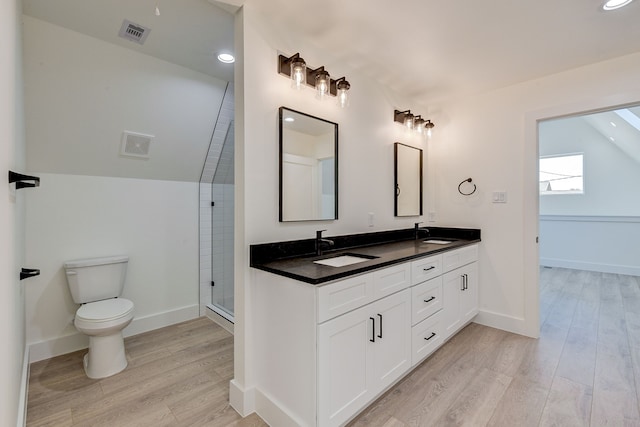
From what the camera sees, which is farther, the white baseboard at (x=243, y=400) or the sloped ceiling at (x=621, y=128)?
the sloped ceiling at (x=621, y=128)

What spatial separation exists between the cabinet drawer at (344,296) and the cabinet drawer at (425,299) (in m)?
0.50

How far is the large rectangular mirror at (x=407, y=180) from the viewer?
280 centimetres

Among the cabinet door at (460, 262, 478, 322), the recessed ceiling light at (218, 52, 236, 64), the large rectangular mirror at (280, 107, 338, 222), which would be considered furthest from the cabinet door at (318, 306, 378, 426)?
the recessed ceiling light at (218, 52, 236, 64)

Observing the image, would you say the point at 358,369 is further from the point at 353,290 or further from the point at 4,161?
the point at 4,161

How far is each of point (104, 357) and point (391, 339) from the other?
1991 millimetres

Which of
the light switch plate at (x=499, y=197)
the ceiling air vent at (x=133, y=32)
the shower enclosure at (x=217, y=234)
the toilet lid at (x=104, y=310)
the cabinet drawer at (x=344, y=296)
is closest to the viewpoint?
the cabinet drawer at (x=344, y=296)

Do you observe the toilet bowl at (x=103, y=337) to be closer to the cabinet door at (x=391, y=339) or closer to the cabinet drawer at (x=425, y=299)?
the cabinet door at (x=391, y=339)

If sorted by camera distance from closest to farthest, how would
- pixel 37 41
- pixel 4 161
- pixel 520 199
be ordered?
pixel 4 161 < pixel 37 41 < pixel 520 199

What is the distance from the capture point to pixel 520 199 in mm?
2678

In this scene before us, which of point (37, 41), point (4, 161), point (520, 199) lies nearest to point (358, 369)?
point (4, 161)

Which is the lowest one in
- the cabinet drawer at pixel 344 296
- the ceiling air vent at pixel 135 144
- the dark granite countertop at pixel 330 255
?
the cabinet drawer at pixel 344 296

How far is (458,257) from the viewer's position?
8.29 feet

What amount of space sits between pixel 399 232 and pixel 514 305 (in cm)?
127

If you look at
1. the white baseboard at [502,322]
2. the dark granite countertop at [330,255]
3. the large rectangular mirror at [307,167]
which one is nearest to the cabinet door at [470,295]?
the white baseboard at [502,322]
